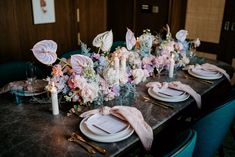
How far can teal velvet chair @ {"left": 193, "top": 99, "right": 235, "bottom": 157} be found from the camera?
57.1 inches

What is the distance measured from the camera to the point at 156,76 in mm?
2090

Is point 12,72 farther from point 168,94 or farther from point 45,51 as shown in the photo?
point 168,94

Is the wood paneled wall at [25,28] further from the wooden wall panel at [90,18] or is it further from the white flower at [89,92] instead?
the white flower at [89,92]

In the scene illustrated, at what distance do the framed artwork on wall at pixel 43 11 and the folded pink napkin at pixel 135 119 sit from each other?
2216 millimetres

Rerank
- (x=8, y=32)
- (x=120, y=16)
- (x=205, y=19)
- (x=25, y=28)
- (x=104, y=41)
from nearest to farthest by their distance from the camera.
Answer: (x=104, y=41) < (x=8, y=32) < (x=25, y=28) < (x=205, y=19) < (x=120, y=16)

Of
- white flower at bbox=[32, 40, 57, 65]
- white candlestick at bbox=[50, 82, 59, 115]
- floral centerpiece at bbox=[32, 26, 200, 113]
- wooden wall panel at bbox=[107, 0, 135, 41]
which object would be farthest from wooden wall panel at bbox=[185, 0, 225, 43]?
white candlestick at bbox=[50, 82, 59, 115]

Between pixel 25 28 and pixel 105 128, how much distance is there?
92.5 inches

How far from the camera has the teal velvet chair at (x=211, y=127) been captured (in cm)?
145

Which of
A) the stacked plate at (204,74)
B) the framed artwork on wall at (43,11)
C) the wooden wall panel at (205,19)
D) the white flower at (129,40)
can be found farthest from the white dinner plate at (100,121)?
the wooden wall panel at (205,19)

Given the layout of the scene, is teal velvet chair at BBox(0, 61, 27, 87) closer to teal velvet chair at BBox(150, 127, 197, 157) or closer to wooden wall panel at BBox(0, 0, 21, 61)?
wooden wall panel at BBox(0, 0, 21, 61)

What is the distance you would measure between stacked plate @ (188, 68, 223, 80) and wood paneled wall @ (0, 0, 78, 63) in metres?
2.09

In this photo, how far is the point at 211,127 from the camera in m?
1.48

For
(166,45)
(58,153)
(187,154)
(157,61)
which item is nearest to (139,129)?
(187,154)

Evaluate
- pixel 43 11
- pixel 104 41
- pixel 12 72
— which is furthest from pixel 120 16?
pixel 104 41
